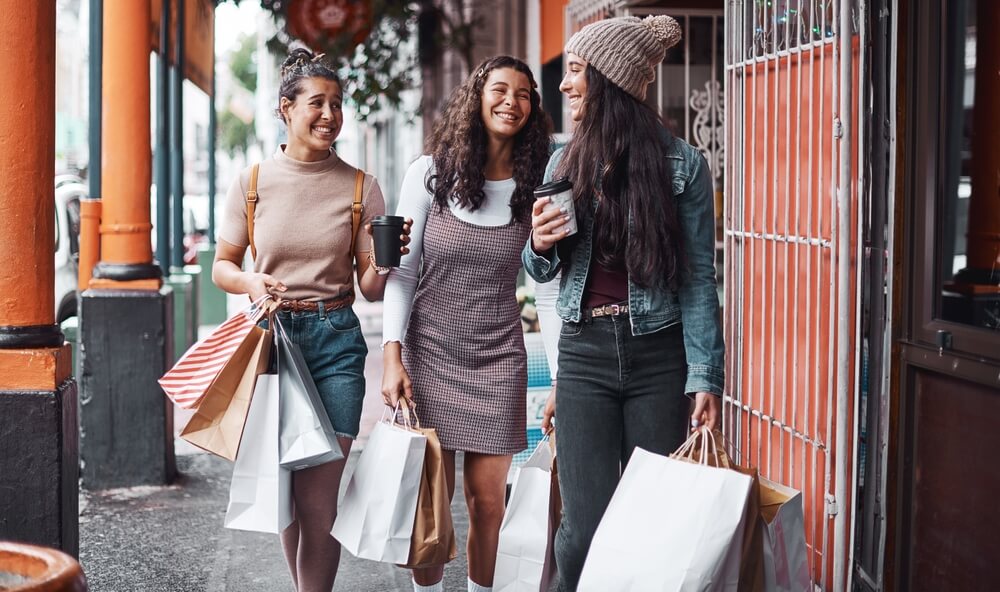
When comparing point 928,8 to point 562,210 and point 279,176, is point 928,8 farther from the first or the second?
point 279,176

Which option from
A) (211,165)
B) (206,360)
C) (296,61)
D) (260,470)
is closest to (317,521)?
(260,470)

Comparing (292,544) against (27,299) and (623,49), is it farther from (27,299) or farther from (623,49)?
(623,49)

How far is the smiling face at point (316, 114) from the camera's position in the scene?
3.80 meters

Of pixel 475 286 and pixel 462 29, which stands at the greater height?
pixel 462 29

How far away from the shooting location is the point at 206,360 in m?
3.67

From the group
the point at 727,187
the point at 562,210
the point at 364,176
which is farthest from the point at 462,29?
the point at 562,210

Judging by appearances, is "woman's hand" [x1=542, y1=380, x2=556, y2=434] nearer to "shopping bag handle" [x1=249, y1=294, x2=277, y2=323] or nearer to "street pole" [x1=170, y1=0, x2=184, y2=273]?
"shopping bag handle" [x1=249, y1=294, x2=277, y2=323]

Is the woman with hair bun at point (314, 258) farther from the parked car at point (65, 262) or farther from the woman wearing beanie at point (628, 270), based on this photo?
the parked car at point (65, 262)

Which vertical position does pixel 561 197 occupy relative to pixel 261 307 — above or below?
above

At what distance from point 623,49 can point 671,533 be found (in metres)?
1.28

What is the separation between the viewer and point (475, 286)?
12.6ft

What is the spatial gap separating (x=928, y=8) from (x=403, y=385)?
6.55 ft

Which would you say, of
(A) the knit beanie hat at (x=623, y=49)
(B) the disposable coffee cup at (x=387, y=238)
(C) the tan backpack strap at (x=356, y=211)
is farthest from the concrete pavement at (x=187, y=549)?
(A) the knit beanie hat at (x=623, y=49)

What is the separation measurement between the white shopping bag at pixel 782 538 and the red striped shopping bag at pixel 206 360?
1.61m
